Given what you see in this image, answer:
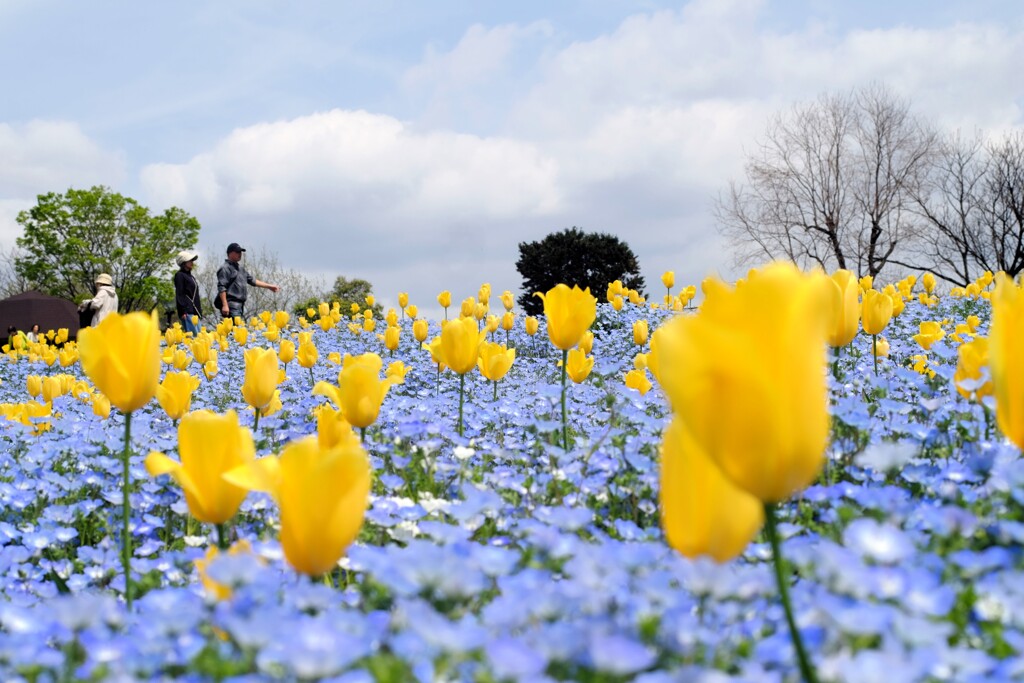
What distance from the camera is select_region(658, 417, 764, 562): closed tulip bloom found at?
49.1 inches

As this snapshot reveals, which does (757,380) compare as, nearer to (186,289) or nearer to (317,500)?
(317,500)

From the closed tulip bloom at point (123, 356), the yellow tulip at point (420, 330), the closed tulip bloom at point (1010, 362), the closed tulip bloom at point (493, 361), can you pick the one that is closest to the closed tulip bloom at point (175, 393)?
the closed tulip bloom at point (493, 361)

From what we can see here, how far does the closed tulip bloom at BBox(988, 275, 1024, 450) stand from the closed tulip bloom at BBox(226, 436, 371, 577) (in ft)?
3.54

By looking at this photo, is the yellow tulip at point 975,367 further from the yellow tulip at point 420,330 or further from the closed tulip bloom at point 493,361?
the yellow tulip at point 420,330

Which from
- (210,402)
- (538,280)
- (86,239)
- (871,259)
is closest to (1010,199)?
(871,259)

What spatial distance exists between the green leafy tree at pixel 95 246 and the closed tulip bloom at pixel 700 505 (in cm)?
4154

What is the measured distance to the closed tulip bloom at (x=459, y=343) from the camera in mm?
3531

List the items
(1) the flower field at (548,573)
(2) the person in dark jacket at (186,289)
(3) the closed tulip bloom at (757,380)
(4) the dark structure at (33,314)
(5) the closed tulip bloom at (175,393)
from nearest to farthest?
(3) the closed tulip bloom at (757,380) → (1) the flower field at (548,573) → (5) the closed tulip bloom at (175,393) → (2) the person in dark jacket at (186,289) → (4) the dark structure at (33,314)

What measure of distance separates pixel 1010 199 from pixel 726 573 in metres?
35.8

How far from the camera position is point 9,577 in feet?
8.41

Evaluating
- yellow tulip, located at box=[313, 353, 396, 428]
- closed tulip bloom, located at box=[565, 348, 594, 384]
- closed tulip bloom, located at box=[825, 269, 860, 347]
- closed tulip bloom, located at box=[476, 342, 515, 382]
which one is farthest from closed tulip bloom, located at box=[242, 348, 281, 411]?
closed tulip bloom, located at box=[825, 269, 860, 347]

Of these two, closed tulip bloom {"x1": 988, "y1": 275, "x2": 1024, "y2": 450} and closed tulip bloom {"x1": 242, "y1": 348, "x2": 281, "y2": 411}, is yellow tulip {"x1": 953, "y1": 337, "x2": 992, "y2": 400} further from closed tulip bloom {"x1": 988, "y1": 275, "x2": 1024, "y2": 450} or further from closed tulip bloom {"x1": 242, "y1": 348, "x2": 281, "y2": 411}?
closed tulip bloom {"x1": 242, "y1": 348, "x2": 281, "y2": 411}

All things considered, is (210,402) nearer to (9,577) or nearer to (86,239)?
(9,577)

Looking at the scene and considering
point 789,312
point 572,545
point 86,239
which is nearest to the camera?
point 789,312
